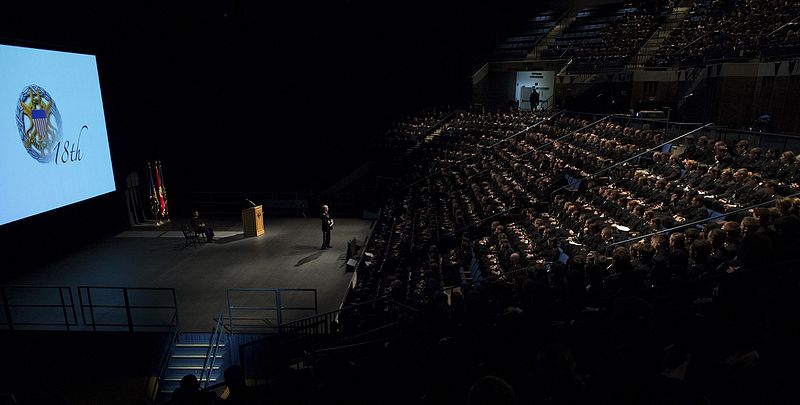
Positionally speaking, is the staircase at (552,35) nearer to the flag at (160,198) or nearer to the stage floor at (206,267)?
the stage floor at (206,267)

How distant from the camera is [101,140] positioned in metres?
11.9

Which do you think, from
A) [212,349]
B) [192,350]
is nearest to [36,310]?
[192,350]

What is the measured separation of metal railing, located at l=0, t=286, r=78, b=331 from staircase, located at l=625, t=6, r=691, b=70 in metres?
18.4

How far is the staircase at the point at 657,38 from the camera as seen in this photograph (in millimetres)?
17361

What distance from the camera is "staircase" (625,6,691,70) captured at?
57.0ft

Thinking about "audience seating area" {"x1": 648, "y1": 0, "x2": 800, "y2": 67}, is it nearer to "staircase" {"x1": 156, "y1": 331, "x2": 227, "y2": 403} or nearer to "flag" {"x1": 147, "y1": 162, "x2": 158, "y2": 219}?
"staircase" {"x1": 156, "y1": 331, "x2": 227, "y2": 403}

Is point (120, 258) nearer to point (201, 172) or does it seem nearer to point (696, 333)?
point (201, 172)

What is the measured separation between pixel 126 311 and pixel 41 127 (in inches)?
173

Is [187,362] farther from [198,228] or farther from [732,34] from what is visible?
[732,34]

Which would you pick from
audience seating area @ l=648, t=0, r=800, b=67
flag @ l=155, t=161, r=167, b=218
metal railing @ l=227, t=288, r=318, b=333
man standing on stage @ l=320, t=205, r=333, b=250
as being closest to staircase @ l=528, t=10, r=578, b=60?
audience seating area @ l=648, t=0, r=800, b=67

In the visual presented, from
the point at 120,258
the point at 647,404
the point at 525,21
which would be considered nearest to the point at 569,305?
the point at 647,404

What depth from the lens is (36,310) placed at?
30.1ft

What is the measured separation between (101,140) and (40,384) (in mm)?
6184

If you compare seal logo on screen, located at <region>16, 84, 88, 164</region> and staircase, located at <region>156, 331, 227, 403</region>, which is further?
seal logo on screen, located at <region>16, 84, 88, 164</region>
